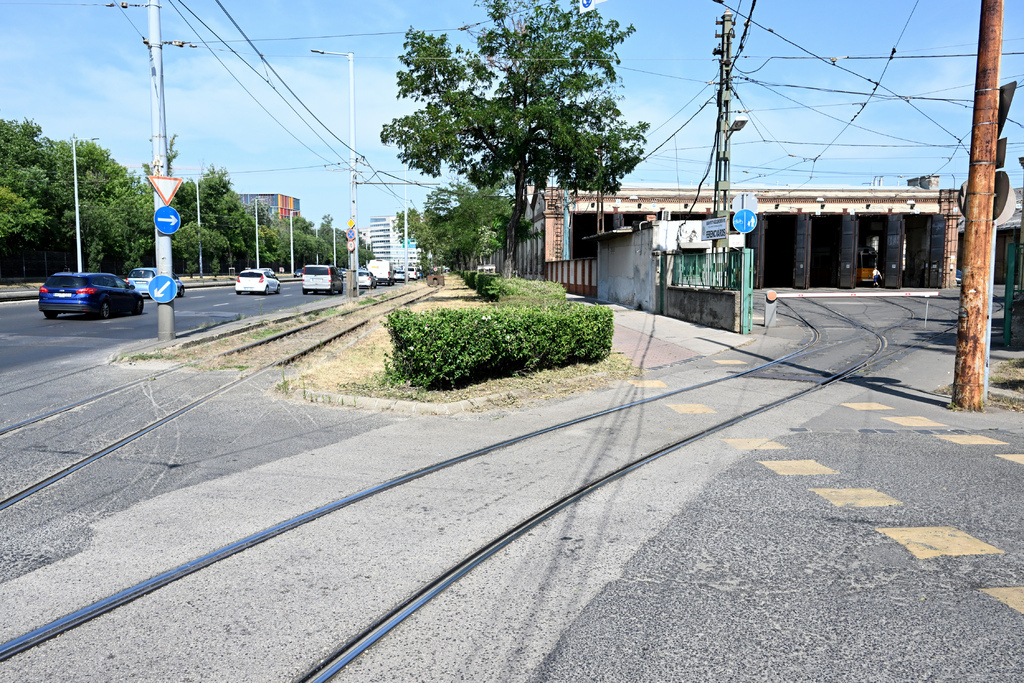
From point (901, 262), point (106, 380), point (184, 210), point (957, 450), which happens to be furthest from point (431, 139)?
point (184, 210)

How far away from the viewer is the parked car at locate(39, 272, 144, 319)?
Result: 67.9ft

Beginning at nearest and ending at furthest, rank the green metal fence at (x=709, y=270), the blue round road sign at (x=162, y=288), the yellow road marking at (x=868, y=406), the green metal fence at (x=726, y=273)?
1. the yellow road marking at (x=868, y=406)
2. the blue round road sign at (x=162, y=288)
3. the green metal fence at (x=726, y=273)
4. the green metal fence at (x=709, y=270)

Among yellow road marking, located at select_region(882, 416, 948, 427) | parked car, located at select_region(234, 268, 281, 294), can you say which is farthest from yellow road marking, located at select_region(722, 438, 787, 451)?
parked car, located at select_region(234, 268, 281, 294)

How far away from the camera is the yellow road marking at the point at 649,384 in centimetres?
1095

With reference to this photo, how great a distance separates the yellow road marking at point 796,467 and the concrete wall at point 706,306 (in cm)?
1290

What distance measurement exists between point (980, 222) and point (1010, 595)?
22.7ft

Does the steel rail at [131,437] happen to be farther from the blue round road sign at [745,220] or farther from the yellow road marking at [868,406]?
the blue round road sign at [745,220]

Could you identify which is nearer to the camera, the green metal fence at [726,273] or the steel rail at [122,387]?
the steel rail at [122,387]

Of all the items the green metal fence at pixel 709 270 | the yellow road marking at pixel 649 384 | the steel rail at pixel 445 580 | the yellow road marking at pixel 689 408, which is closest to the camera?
the steel rail at pixel 445 580

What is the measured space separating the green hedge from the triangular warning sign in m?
7.08

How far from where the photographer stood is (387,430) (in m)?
7.71

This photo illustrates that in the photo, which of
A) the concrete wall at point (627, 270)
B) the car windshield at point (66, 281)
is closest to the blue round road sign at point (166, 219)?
the car windshield at point (66, 281)

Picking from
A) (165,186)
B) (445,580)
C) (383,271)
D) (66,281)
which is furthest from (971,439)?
(383,271)

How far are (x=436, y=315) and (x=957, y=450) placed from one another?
6203 mm
